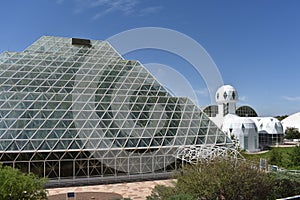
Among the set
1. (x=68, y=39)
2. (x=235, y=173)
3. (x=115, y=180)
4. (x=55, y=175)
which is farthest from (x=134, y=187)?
(x=68, y=39)

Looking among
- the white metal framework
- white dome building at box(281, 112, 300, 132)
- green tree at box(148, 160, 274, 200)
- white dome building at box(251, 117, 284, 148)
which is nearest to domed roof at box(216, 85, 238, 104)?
white dome building at box(251, 117, 284, 148)

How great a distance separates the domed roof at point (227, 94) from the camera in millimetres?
66875

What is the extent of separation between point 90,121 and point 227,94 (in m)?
45.1

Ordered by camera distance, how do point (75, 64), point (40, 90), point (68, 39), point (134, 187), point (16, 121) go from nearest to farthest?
point (134, 187), point (16, 121), point (40, 90), point (75, 64), point (68, 39)

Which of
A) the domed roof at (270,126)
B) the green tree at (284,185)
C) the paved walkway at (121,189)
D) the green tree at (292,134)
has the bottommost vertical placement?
the paved walkway at (121,189)

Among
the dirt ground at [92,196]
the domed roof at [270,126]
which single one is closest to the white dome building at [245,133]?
the domed roof at [270,126]

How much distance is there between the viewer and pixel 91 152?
26.8m

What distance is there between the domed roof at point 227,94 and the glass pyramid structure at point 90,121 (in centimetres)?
3353

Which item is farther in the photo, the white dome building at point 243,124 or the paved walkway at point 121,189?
the white dome building at point 243,124

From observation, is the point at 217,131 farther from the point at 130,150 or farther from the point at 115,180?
the point at 115,180

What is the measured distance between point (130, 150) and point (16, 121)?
1150cm

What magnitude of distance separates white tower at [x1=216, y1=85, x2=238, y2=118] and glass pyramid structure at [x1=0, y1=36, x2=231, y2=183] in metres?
33.6

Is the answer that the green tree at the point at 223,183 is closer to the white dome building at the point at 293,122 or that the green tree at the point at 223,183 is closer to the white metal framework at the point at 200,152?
the white metal framework at the point at 200,152

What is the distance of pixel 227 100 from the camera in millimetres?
66938
